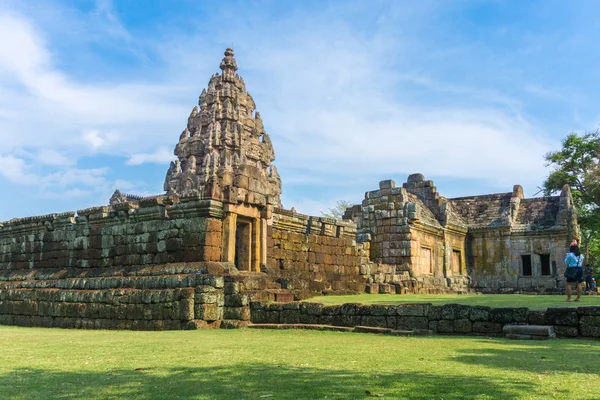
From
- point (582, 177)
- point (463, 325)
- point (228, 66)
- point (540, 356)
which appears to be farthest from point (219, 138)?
point (540, 356)

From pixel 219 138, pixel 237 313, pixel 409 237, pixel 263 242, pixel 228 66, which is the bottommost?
pixel 237 313

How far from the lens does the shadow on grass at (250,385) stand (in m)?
4.62

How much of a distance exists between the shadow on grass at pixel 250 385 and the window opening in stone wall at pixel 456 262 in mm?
19361

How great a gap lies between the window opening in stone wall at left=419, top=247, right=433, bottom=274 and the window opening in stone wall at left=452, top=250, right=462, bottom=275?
6.92 ft

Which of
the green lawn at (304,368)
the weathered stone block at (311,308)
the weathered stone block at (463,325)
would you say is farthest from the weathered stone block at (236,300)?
the weathered stone block at (463,325)

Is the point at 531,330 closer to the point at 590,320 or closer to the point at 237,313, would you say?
the point at 590,320

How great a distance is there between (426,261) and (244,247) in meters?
10.2

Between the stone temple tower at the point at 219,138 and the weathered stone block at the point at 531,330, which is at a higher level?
the stone temple tower at the point at 219,138

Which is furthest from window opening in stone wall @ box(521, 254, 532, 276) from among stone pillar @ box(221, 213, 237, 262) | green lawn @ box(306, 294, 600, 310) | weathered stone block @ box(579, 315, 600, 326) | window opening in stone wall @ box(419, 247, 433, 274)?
weathered stone block @ box(579, 315, 600, 326)

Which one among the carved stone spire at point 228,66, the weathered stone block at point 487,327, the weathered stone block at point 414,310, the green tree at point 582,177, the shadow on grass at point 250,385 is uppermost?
the carved stone spire at point 228,66

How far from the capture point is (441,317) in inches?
374

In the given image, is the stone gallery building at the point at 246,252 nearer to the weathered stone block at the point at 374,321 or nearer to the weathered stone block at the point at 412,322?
the weathered stone block at the point at 374,321

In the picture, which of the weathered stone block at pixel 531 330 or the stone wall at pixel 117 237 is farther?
the stone wall at pixel 117 237

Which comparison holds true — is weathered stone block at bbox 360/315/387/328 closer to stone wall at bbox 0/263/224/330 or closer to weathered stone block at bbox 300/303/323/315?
weathered stone block at bbox 300/303/323/315
